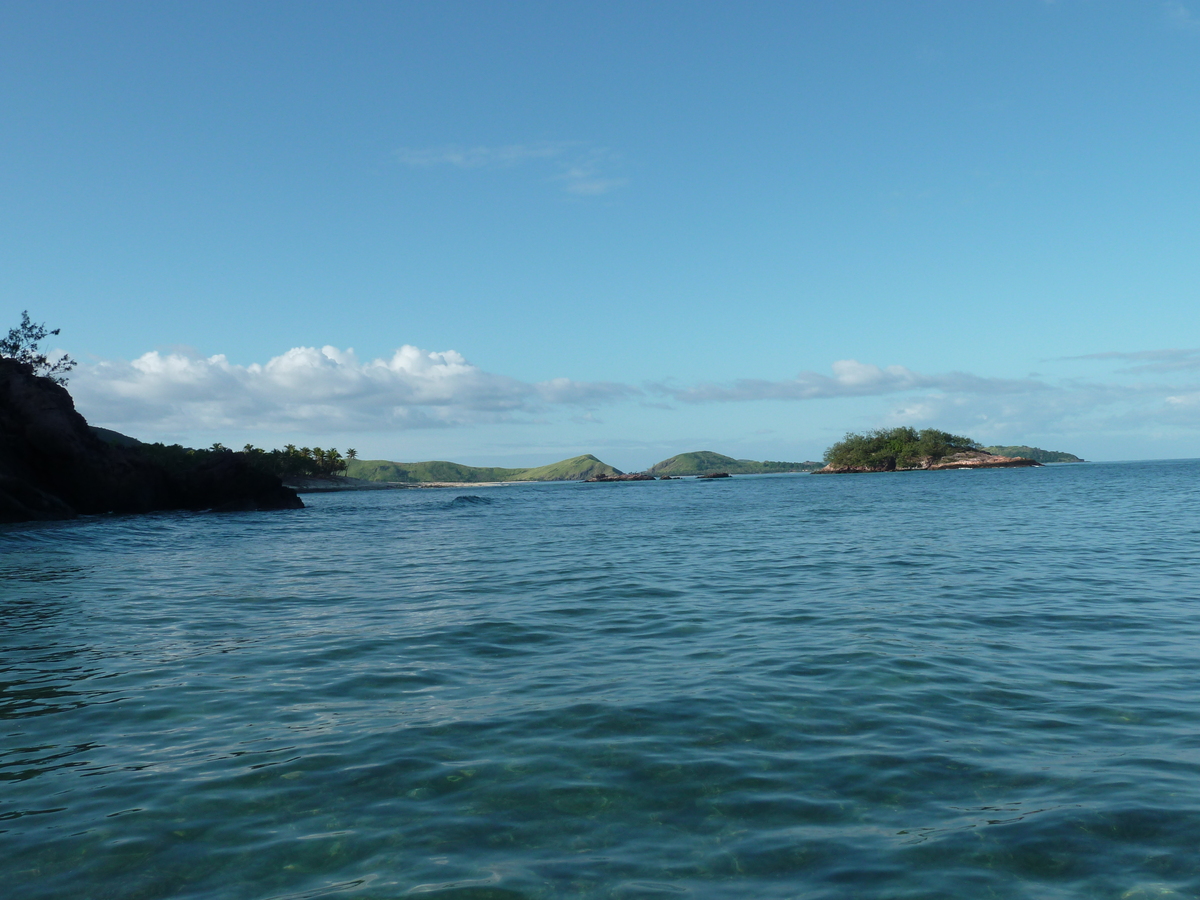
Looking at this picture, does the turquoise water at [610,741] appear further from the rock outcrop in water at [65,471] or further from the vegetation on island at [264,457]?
the vegetation on island at [264,457]

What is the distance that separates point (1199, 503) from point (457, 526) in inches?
1883

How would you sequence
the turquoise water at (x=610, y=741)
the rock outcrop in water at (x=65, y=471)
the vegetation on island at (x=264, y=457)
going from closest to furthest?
the turquoise water at (x=610, y=741), the rock outcrop in water at (x=65, y=471), the vegetation on island at (x=264, y=457)

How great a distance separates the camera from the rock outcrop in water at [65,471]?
4488 cm

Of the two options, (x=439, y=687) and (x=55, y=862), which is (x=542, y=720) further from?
(x=55, y=862)

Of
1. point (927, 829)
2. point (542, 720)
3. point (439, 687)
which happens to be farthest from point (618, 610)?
point (927, 829)

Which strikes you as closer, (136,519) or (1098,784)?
(1098,784)

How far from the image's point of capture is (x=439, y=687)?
1034 cm

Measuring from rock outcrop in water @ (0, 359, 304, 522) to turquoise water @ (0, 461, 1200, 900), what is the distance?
31.4 metres

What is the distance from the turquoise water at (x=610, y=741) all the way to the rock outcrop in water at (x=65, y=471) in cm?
3144

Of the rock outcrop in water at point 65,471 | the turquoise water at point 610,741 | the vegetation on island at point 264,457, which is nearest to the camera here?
the turquoise water at point 610,741

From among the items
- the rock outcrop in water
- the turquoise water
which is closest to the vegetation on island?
the rock outcrop in water

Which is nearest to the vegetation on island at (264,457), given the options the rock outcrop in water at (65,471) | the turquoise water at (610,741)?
the rock outcrop in water at (65,471)

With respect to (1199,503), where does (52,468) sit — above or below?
above

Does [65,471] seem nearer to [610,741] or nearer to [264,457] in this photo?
[610,741]
